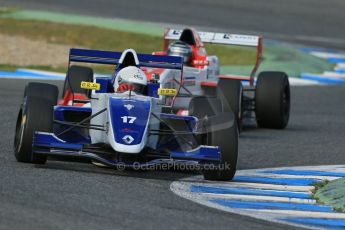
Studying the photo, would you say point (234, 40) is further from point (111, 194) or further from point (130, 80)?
point (111, 194)

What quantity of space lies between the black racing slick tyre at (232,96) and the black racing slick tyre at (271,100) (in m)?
0.43

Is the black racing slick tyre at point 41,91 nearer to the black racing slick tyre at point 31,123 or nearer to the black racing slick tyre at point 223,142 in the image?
the black racing slick tyre at point 31,123

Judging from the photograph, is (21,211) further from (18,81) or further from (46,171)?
(18,81)

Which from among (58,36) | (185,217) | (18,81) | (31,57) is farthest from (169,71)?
(58,36)

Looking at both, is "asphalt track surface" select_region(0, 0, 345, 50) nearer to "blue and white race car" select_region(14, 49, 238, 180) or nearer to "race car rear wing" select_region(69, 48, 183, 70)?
"race car rear wing" select_region(69, 48, 183, 70)

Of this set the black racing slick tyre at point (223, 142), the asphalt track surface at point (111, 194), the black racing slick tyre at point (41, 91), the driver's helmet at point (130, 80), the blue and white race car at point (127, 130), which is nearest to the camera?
the asphalt track surface at point (111, 194)

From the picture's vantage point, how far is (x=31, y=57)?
20547 millimetres

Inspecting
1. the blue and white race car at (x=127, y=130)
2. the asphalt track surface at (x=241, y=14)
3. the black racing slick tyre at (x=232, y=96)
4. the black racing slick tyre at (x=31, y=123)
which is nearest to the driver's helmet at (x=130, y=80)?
the blue and white race car at (x=127, y=130)

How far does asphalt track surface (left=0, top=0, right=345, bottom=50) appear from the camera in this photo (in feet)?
83.3

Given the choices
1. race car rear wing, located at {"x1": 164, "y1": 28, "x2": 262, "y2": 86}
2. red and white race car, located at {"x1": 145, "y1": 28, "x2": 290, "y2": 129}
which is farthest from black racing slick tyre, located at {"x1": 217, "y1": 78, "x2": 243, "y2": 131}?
race car rear wing, located at {"x1": 164, "y1": 28, "x2": 262, "y2": 86}

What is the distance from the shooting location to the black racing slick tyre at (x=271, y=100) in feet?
46.1

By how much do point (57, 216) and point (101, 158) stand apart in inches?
83.3

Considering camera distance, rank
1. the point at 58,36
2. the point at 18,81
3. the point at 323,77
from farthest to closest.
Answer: the point at 58,36, the point at 323,77, the point at 18,81

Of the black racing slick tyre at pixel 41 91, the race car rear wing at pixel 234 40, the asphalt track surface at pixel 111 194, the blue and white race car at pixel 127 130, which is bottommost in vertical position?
A: the asphalt track surface at pixel 111 194
